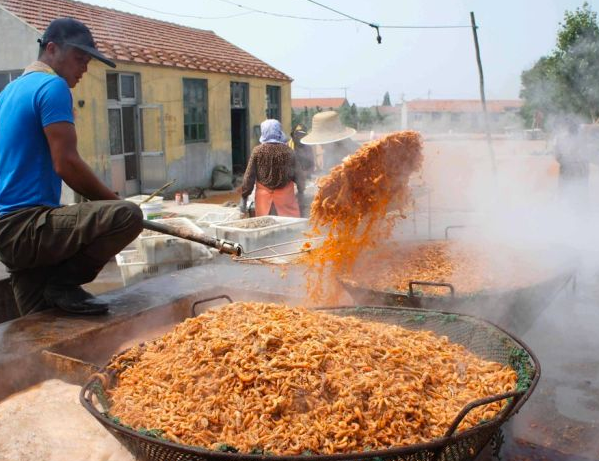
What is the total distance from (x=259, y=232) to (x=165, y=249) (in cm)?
102

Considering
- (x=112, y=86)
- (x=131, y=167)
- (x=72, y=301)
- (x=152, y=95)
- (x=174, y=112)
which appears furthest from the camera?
(x=174, y=112)

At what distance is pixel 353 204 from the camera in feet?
15.5

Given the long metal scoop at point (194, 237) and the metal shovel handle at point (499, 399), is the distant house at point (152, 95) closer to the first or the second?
the long metal scoop at point (194, 237)

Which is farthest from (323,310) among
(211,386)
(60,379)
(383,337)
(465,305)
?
(60,379)

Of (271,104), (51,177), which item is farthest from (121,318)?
(271,104)

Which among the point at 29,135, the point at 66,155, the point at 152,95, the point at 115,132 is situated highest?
the point at 152,95

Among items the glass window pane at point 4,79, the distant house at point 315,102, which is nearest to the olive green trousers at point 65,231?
the glass window pane at point 4,79

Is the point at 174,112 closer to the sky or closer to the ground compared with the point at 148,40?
closer to the ground

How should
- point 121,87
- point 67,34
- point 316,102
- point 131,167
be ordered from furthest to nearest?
point 316,102, point 131,167, point 121,87, point 67,34

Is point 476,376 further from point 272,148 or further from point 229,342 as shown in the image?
point 272,148

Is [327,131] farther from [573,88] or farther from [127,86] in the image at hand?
[127,86]

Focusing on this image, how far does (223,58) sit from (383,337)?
19.3 m

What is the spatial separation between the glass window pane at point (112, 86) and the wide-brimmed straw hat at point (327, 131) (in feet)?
27.4

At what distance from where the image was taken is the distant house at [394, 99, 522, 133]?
14.2 metres
